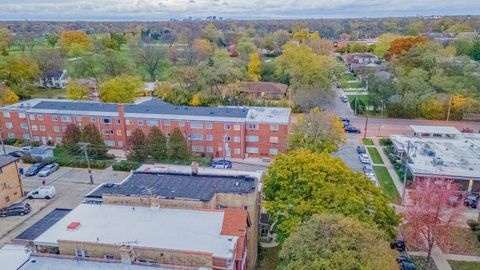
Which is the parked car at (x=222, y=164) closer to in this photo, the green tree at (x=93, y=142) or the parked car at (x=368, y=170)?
the green tree at (x=93, y=142)

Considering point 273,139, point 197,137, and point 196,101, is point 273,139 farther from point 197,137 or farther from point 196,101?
point 196,101

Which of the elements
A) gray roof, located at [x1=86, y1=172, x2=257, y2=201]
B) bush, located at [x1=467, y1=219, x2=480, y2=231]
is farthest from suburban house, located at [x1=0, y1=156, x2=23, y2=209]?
bush, located at [x1=467, y1=219, x2=480, y2=231]

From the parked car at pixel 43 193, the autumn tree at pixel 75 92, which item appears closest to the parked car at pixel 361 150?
the parked car at pixel 43 193

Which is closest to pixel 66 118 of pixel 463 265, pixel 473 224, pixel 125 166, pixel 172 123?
pixel 125 166

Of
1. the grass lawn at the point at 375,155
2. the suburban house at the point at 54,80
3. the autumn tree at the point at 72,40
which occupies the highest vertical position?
the autumn tree at the point at 72,40

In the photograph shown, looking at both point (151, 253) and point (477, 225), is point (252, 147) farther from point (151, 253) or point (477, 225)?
point (151, 253)
